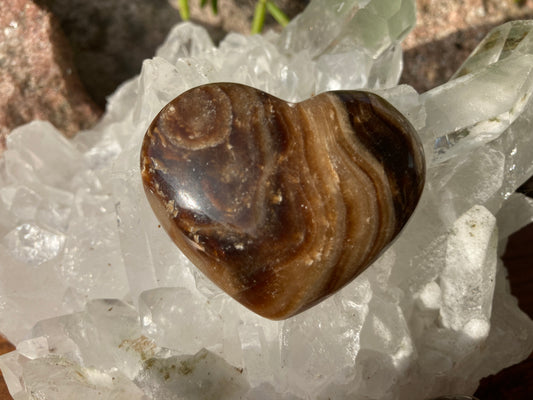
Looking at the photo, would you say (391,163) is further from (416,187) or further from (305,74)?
(305,74)

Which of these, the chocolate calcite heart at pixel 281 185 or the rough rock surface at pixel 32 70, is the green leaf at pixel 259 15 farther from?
the chocolate calcite heart at pixel 281 185

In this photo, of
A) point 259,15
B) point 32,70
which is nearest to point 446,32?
point 259,15

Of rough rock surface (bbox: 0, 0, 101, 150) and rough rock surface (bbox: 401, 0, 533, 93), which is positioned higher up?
rough rock surface (bbox: 0, 0, 101, 150)

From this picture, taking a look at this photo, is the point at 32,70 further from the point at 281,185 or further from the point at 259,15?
the point at 281,185

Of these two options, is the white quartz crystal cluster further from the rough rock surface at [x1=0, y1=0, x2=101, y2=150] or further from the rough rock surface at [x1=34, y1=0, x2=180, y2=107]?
the rough rock surface at [x1=34, y1=0, x2=180, y2=107]

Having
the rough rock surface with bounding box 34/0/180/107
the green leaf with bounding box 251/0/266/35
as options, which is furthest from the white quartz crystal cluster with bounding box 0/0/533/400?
the rough rock surface with bounding box 34/0/180/107
